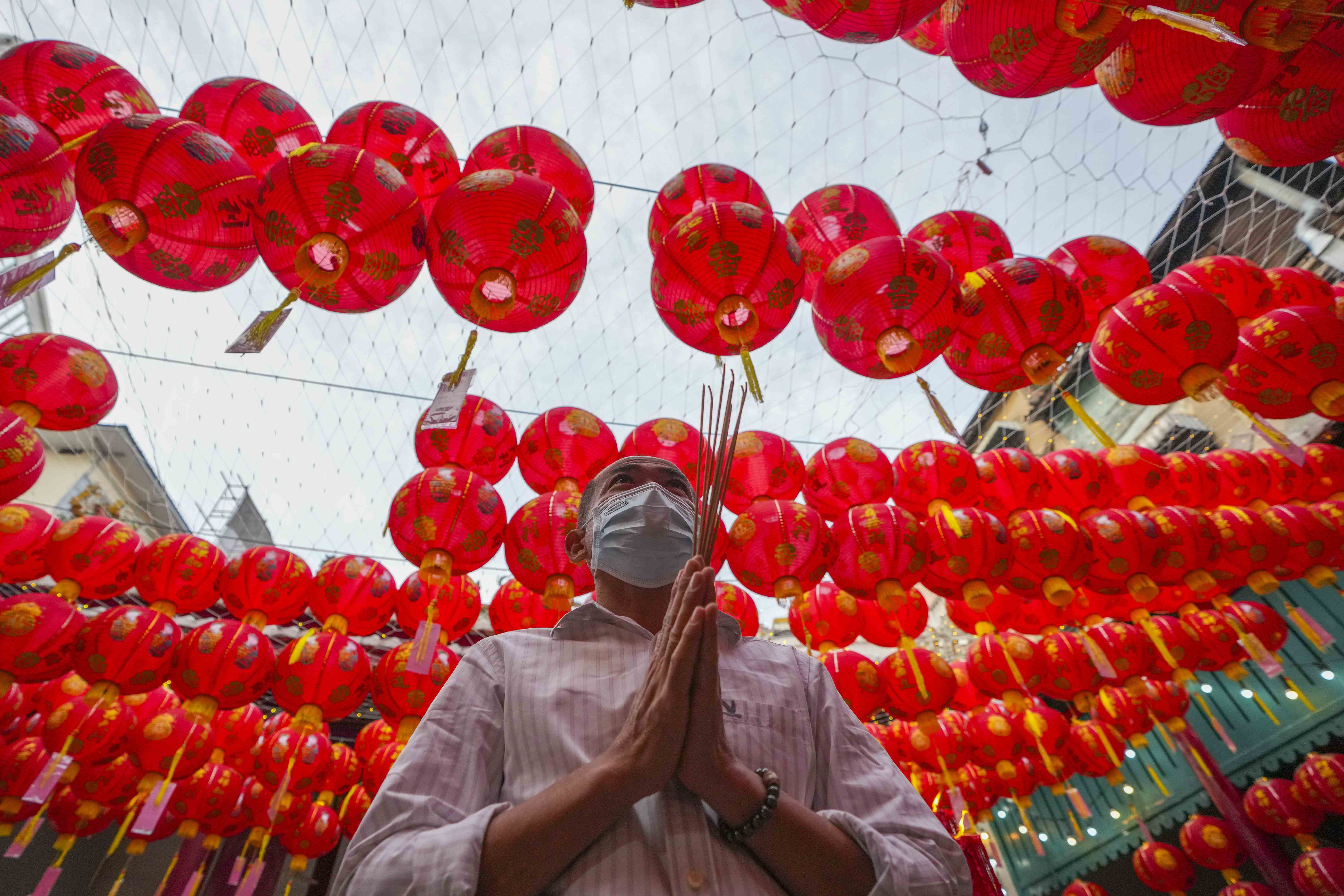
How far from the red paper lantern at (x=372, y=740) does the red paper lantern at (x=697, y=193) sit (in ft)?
17.1

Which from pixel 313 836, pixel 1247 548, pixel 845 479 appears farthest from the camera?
pixel 313 836

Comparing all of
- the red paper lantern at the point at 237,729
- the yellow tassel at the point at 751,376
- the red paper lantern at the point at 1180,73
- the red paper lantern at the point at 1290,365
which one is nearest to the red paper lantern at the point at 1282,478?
the red paper lantern at the point at 1290,365

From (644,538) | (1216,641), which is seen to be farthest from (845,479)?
(1216,641)

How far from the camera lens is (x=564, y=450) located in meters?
3.94

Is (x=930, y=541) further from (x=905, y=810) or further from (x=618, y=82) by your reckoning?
(x=618, y=82)

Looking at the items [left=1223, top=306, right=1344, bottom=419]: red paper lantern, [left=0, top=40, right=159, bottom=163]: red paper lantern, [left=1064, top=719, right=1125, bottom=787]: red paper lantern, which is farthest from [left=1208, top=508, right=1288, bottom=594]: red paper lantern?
[left=0, top=40, right=159, bottom=163]: red paper lantern

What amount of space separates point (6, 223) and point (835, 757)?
3.16 metres

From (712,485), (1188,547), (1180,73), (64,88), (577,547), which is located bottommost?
(712,485)

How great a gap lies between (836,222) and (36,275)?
335cm

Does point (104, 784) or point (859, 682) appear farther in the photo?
point (104, 784)

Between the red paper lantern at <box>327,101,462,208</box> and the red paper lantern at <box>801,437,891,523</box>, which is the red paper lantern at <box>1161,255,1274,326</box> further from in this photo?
the red paper lantern at <box>327,101,462,208</box>

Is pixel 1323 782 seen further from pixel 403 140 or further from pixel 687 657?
pixel 403 140

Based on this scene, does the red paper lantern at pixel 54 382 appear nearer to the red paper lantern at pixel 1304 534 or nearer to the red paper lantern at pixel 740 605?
the red paper lantern at pixel 740 605

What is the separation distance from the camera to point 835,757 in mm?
1133
